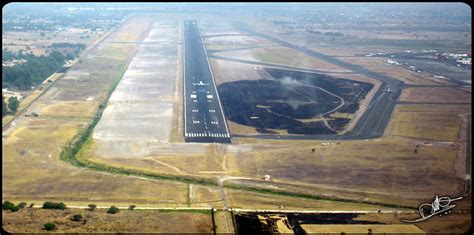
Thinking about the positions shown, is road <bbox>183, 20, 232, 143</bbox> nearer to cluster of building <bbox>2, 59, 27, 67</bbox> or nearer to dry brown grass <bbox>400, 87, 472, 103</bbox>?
dry brown grass <bbox>400, 87, 472, 103</bbox>

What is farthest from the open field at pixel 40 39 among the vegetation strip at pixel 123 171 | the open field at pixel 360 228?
the open field at pixel 360 228

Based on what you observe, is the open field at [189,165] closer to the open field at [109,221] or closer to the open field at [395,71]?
the open field at [109,221]

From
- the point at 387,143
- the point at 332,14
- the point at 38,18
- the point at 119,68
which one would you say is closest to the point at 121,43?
the point at 119,68

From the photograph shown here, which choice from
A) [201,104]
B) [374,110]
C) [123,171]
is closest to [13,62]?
[201,104]

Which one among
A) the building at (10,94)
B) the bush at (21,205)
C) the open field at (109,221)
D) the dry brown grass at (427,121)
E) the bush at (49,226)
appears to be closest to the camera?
the bush at (49,226)

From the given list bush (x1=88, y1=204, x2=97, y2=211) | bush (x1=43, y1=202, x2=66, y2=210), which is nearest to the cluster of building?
bush (x1=43, y1=202, x2=66, y2=210)
